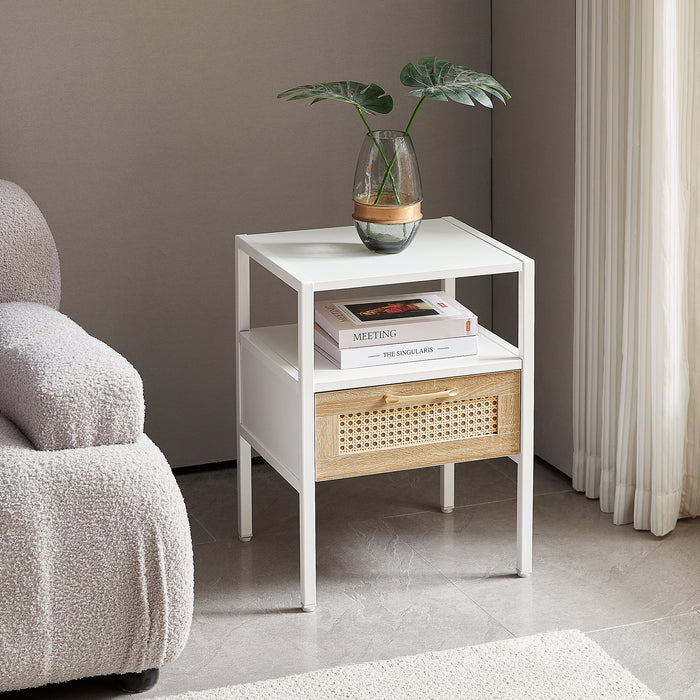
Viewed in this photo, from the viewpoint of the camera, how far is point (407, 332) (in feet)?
6.64

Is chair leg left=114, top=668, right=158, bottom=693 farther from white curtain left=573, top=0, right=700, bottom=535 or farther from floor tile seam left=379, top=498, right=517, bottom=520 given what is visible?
white curtain left=573, top=0, right=700, bottom=535

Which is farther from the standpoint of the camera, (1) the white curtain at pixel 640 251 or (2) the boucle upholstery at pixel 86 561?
(1) the white curtain at pixel 640 251

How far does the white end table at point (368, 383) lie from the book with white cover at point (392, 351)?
12mm

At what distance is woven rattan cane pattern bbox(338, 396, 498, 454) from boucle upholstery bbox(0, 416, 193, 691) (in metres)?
Result: 0.38

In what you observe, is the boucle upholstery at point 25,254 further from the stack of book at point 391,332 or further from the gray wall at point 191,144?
the stack of book at point 391,332

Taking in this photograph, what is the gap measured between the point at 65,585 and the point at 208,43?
1219mm

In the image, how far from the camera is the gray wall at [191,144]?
238cm

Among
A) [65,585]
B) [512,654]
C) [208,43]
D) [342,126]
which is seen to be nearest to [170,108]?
[208,43]

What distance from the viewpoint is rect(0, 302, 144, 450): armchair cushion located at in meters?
1.67

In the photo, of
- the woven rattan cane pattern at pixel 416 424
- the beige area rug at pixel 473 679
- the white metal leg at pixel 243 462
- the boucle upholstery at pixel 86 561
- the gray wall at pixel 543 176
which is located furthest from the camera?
the gray wall at pixel 543 176

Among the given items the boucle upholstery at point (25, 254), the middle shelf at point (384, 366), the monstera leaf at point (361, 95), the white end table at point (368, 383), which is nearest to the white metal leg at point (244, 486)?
the white end table at point (368, 383)

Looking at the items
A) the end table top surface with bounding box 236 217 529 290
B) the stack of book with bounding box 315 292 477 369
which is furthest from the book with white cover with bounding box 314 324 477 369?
the end table top surface with bounding box 236 217 529 290

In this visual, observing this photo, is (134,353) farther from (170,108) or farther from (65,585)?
(65,585)

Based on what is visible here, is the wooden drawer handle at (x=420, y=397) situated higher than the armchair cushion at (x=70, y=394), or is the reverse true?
the armchair cushion at (x=70, y=394)
